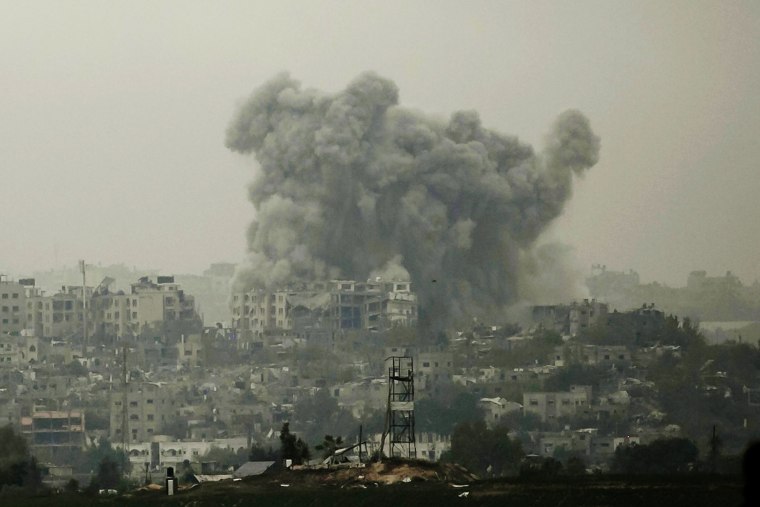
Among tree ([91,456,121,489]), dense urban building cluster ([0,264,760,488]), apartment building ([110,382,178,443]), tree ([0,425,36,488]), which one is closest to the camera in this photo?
tree ([0,425,36,488])

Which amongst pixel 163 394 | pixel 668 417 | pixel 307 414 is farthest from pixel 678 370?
pixel 163 394

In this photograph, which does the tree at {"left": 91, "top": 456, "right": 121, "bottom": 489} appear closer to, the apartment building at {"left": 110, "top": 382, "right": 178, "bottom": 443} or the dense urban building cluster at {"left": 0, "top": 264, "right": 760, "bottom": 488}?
the dense urban building cluster at {"left": 0, "top": 264, "right": 760, "bottom": 488}

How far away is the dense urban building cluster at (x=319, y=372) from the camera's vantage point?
10881 centimetres

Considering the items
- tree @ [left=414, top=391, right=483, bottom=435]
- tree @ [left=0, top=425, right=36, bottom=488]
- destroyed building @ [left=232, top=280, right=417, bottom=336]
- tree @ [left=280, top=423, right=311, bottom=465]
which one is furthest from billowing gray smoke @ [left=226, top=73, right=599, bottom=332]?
tree @ [left=280, top=423, right=311, bottom=465]

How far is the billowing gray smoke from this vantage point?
5527 inches

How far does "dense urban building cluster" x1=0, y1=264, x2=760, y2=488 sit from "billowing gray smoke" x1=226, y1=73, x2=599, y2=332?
219cm

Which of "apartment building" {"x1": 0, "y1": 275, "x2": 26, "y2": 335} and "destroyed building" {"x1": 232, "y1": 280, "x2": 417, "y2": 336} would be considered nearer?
"destroyed building" {"x1": 232, "y1": 280, "x2": 417, "y2": 336}

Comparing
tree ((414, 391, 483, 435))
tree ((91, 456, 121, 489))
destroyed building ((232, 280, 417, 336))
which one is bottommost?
tree ((91, 456, 121, 489))

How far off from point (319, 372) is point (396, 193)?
1303 centimetres

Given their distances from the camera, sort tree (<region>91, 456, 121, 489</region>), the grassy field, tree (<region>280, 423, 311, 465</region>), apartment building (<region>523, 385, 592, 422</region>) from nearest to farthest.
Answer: the grassy field, tree (<region>280, 423, 311, 465</region>), tree (<region>91, 456, 121, 489</region>), apartment building (<region>523, 385, 592, 422</region>)

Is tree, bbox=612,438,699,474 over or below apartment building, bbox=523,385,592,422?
below

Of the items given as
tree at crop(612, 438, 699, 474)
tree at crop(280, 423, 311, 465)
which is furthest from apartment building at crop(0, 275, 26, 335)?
tree at crop(280, 423, 311, 465)

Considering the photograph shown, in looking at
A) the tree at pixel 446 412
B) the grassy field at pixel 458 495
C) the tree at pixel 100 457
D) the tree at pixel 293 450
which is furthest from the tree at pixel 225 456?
the grassy field at pixel 458 495

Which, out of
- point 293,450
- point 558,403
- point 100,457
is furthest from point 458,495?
point 558,403
